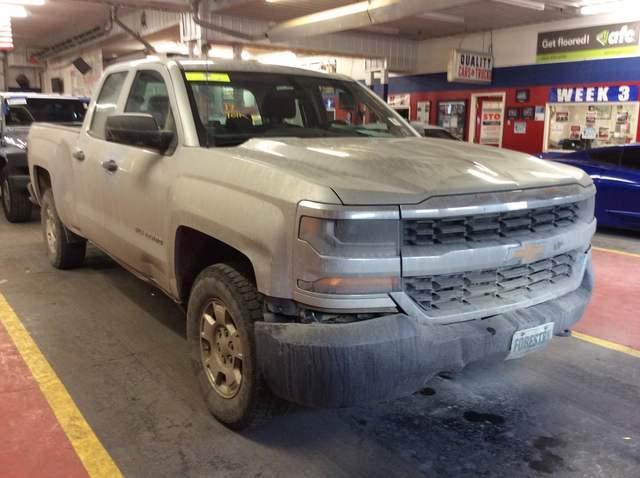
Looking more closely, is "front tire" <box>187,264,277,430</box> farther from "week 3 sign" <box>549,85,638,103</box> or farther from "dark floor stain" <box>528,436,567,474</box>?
"week 3 sign" <box>549,85,638,103</box>

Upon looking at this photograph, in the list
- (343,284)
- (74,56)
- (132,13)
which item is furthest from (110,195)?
(74,56)

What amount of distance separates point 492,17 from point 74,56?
55.1 ft

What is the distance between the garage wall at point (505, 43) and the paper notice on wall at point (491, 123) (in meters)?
1.14

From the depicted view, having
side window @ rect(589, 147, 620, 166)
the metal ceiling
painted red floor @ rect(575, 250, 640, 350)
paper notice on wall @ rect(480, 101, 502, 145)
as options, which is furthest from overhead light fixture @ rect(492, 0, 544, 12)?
painted red floor @ rect(575, 250, 640, 350)

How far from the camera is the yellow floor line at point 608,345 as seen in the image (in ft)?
14.3

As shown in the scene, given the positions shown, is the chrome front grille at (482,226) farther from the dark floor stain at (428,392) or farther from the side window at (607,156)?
the side window at (607,156)

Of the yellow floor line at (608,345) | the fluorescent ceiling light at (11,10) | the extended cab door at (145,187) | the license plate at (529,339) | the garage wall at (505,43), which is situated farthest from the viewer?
the fluorescent ceiling light at (11,10)

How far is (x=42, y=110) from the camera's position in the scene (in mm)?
9609

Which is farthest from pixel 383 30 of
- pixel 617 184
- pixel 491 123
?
pixel 617 184

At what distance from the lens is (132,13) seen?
1691 centimetres

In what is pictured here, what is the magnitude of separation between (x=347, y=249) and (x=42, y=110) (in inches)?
345

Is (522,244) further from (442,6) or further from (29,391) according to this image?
(442,6)

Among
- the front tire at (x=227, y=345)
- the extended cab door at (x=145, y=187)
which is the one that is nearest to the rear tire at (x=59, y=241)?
the extended cab door at (x=145, y=187)

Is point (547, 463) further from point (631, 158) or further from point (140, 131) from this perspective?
point (631, 158)
